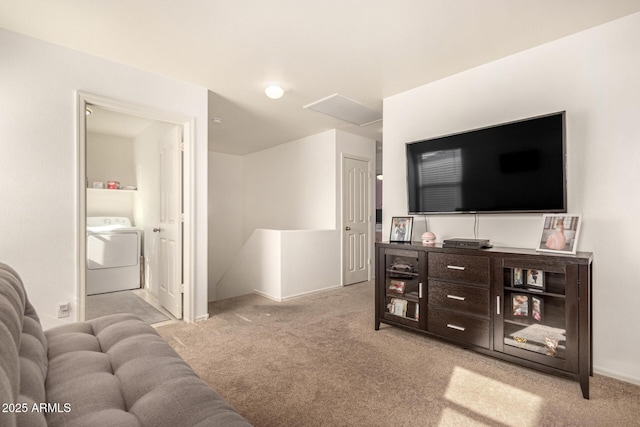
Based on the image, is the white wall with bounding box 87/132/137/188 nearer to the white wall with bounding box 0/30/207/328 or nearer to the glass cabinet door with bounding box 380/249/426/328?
the white wall with bounding box 0/30/207/328

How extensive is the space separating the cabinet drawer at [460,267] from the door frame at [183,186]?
2296 mm

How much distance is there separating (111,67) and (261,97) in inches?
54.3

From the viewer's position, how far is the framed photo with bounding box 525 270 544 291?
6.75ft

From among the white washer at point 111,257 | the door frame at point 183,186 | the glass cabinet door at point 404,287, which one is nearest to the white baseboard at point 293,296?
the door frame at point 183,186

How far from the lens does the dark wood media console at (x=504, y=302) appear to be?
1.88 m

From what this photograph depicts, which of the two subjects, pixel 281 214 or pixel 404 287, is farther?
pixel 281 214

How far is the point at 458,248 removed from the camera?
2.38 m

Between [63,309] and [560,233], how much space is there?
12.0 ft

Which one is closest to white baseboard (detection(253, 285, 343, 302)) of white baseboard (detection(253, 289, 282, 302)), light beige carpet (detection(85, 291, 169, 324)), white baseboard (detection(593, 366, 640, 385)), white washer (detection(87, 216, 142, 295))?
white baseboard (detection(253, 289, 282, 302))

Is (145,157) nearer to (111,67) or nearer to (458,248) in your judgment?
(111,67)

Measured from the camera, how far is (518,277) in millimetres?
2148

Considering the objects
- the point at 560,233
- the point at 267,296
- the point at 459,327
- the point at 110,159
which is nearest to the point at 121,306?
the point at 267,296

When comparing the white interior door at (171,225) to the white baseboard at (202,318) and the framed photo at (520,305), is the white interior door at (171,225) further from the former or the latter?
the framed photo at (520,305)

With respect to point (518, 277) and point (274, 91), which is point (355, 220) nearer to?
point (274, 91)
